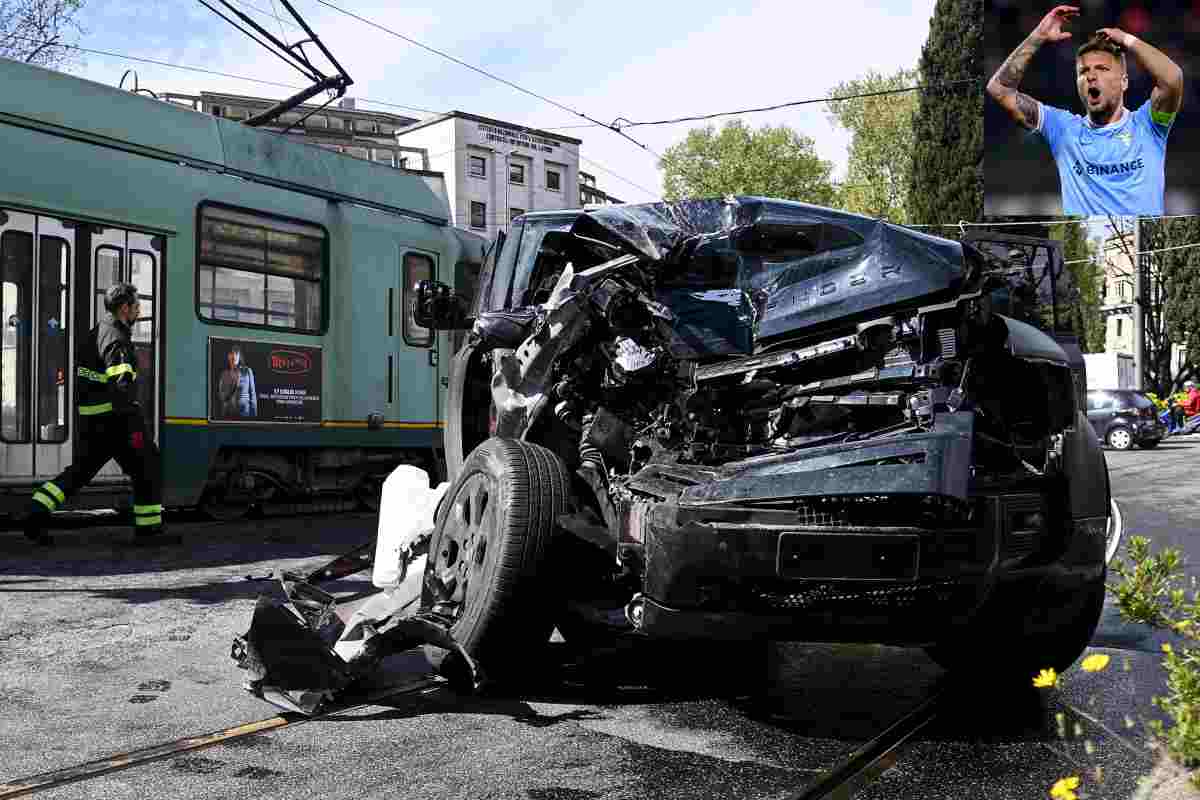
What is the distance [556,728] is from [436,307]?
8.19ft

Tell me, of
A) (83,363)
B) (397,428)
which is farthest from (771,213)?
(397,428)

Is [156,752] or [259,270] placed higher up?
[259,270]

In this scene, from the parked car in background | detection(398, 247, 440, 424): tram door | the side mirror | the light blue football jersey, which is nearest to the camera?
the side mirror

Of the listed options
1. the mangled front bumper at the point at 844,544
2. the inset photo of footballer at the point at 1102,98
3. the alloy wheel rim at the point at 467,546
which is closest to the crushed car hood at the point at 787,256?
the mangled front bumper at the point at 844,544

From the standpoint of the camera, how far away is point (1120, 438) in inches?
1034

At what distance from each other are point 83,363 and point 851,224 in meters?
6.14

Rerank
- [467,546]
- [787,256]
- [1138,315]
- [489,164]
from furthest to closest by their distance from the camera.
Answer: [489,164]
[1138,315]
[467,546]
[787,256]

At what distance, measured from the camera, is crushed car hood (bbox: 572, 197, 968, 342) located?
301cm

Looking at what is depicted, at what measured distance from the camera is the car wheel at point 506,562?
3434 mm

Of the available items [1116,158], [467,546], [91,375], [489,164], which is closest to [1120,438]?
[1116,158]

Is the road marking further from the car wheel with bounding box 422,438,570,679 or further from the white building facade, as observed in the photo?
the white building facade

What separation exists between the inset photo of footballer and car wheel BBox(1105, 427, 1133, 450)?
8.12 m

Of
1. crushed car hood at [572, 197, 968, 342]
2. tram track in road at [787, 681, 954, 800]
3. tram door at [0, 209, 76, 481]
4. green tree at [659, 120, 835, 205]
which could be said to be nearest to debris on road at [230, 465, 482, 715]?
tram track in road at [787, 681, 954, 800]

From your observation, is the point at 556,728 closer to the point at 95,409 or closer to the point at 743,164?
the point at 95,409
